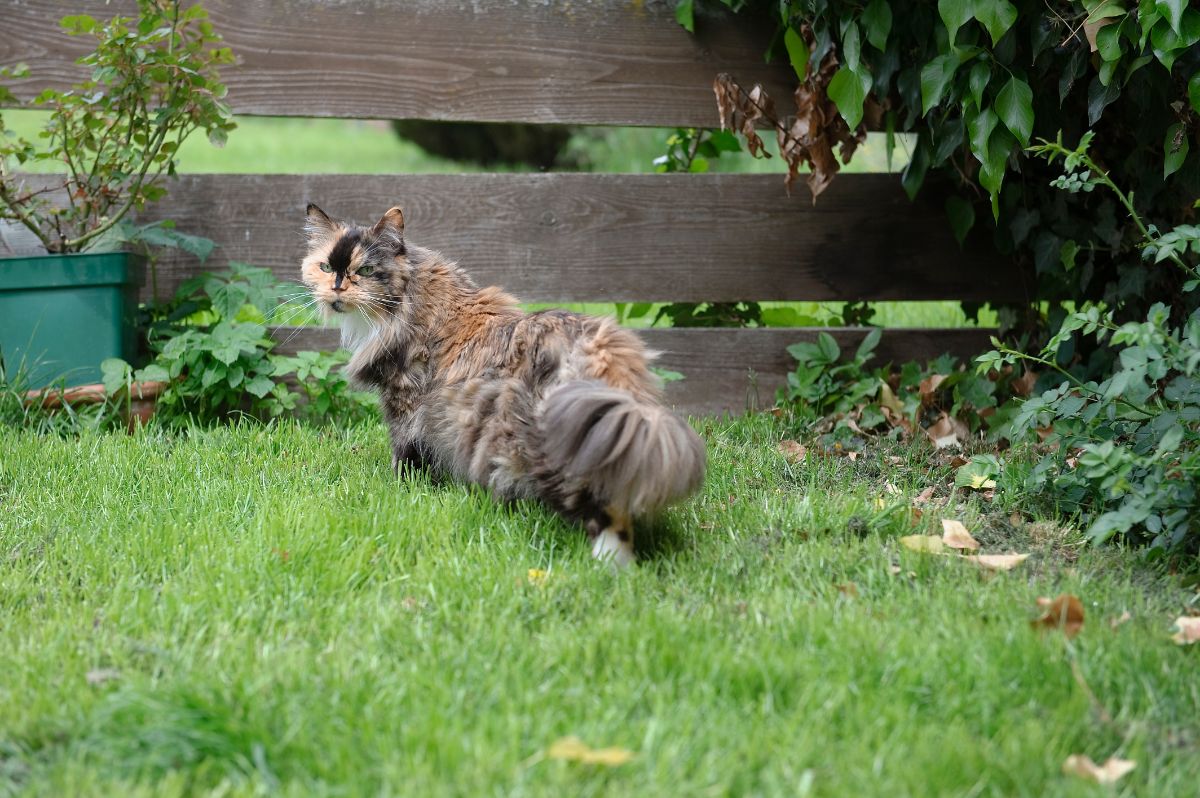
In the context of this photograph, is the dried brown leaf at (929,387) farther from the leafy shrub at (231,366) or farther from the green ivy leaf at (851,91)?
the leafy shrub at (231,366)

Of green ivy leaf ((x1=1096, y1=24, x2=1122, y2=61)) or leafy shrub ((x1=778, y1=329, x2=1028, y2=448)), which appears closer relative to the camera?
green ivy leaf ((x1=1096, y1=24, x2=1122, y2=61))

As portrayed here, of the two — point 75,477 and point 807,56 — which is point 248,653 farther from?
point 807,56

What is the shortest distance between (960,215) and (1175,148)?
1123 mm

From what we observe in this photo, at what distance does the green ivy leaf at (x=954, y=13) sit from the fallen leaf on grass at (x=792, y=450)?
1.48 metres

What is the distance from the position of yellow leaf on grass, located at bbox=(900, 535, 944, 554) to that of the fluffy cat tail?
635mm

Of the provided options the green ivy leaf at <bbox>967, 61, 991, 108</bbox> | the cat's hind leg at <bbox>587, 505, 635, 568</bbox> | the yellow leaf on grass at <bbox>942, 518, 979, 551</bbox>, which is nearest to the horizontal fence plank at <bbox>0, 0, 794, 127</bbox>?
the green ivy leaf at <bbox>967, 61, 991, 108</bbox>

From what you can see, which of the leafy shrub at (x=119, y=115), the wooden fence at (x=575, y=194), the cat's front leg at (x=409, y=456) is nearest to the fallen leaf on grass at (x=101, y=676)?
the cat's front leg at (x=409, y=456)

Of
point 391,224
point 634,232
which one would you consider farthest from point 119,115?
point 634,232

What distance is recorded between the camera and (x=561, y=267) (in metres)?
4.77

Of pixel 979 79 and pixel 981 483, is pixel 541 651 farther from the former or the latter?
pixel 979 79

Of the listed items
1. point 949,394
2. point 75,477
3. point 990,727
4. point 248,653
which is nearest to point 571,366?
point 248,653

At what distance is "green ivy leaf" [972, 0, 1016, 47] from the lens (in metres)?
3.23

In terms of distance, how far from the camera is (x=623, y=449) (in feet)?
8.48

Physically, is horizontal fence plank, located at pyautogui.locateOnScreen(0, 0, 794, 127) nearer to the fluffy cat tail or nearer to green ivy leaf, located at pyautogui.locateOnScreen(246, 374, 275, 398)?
green ivy leaf, located at pyautogui.locateOnScreen(246, 374, 275, 398)
